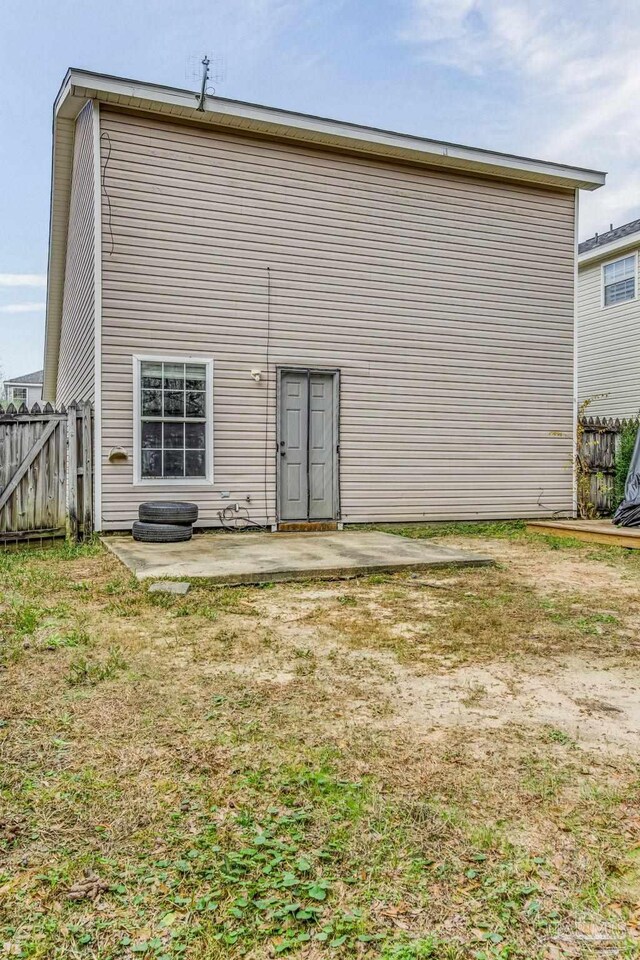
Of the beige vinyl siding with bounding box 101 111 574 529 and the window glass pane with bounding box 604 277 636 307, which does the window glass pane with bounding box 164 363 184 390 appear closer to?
the beige vinyl siding with bounding box 101 111 574 529

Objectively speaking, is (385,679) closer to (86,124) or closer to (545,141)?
(86,124)

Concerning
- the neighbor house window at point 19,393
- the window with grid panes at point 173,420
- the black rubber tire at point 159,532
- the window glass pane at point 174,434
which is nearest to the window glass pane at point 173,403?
the window with grid panes at point 173,420

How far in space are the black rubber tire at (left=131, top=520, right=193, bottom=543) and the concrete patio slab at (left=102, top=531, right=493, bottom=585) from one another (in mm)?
78

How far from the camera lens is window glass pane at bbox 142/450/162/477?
756 cm

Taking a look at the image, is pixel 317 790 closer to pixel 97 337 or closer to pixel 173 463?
pixel 173 463

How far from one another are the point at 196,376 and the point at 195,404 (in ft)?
1.15

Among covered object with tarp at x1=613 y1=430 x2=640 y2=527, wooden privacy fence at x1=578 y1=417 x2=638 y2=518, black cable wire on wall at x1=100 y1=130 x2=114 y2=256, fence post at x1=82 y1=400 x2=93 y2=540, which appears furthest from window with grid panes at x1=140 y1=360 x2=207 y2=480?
wooden privacy fence at x1=578 y1=417 x2=638 y2=518

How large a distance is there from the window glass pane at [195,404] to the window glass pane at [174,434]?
0.21m

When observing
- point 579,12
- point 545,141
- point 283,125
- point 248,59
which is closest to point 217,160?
point 283,125

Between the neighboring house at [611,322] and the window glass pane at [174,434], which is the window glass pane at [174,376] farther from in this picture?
the neighboring house at [611,322]

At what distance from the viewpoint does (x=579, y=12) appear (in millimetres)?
9844

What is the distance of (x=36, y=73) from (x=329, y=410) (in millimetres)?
12122

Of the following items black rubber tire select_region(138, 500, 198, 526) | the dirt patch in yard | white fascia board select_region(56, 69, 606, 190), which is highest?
white fascia board select_region(56, 69, 606, 190)

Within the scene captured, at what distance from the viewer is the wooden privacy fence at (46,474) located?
699 cm
